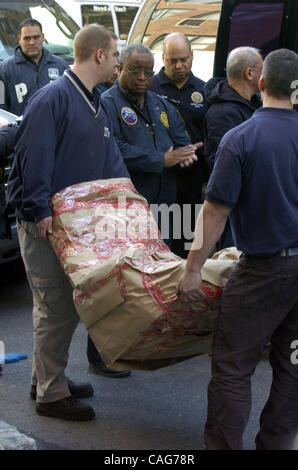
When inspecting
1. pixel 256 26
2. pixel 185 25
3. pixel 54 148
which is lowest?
pixel 185 25

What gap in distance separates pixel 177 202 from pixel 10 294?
66.9 inches

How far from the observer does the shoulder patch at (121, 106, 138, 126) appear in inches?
192

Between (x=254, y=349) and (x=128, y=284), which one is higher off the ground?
(x=128, y=284)

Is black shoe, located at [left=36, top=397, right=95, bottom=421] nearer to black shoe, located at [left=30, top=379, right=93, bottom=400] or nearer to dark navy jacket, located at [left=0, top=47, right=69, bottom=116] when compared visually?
black shoe, located at [left=30, top=379, right=93, bottom=400]

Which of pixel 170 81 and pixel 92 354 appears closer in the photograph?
pixel 92 354

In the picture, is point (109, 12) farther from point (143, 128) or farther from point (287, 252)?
point (287, 252)

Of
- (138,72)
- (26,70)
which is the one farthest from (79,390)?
(26,70)

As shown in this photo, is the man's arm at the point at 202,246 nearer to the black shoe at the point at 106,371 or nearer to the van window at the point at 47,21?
the black shoe at the point at 106,371

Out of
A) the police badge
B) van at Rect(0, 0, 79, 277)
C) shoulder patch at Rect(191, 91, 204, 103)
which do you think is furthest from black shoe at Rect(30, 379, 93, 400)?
van at Rect(0, 0, 79, 277)

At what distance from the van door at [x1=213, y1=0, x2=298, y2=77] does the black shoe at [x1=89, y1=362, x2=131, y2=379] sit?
10.6 ft

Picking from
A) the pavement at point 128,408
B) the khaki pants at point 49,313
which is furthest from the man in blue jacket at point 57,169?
the pavement at point 128,408

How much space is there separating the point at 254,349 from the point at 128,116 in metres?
2.11

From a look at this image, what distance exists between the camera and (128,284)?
11.0ft

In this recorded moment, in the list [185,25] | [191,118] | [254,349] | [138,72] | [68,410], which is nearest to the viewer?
[254,349]
